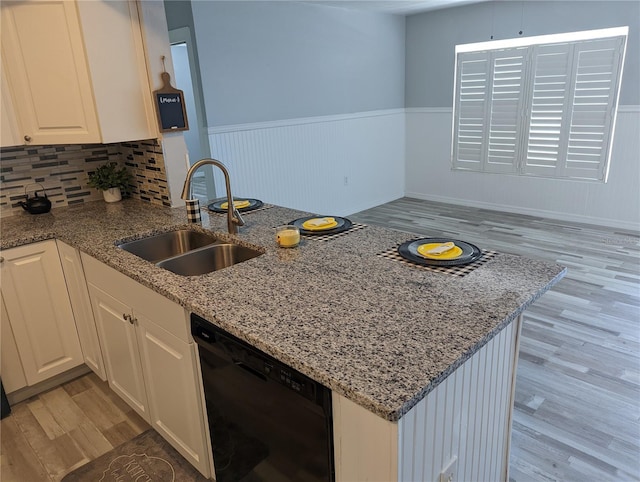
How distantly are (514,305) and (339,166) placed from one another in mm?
4251

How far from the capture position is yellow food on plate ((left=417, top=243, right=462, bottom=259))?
5.50 ft

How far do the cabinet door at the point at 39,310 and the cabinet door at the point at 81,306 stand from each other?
0.04 meters

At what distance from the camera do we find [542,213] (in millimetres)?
5270

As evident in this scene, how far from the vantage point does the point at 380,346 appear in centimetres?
115

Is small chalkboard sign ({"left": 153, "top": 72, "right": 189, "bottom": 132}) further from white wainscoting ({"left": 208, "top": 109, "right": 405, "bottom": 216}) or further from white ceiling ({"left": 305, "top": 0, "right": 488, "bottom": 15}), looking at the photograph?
white ceiling ({"left": 305, "top": 0, "right": 488, "bottom": 15})

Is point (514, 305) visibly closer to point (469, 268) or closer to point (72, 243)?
point (469, 268)

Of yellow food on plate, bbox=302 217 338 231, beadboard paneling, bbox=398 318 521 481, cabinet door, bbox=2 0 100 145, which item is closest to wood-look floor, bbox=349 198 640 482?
beadboard paneling, bbox=398 318 521 481

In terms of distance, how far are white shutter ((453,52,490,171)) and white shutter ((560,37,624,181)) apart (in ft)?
3.19

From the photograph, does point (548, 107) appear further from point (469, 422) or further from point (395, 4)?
point (469, 422)

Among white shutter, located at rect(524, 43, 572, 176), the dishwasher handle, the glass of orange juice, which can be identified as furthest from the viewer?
white shutter, located at rect(524, 43, 572, 176)

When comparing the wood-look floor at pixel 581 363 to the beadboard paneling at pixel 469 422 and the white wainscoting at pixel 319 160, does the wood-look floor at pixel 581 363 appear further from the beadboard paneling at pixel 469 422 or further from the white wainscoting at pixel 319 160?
the white wainscoting at pixel 319 160

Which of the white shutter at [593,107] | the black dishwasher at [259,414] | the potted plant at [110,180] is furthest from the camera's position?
the white shutter at [593,107]

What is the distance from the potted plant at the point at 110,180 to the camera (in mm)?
2762

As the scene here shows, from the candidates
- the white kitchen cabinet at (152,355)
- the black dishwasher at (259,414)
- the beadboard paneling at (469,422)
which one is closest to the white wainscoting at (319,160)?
the white kitchen cabinet at (152,355)
